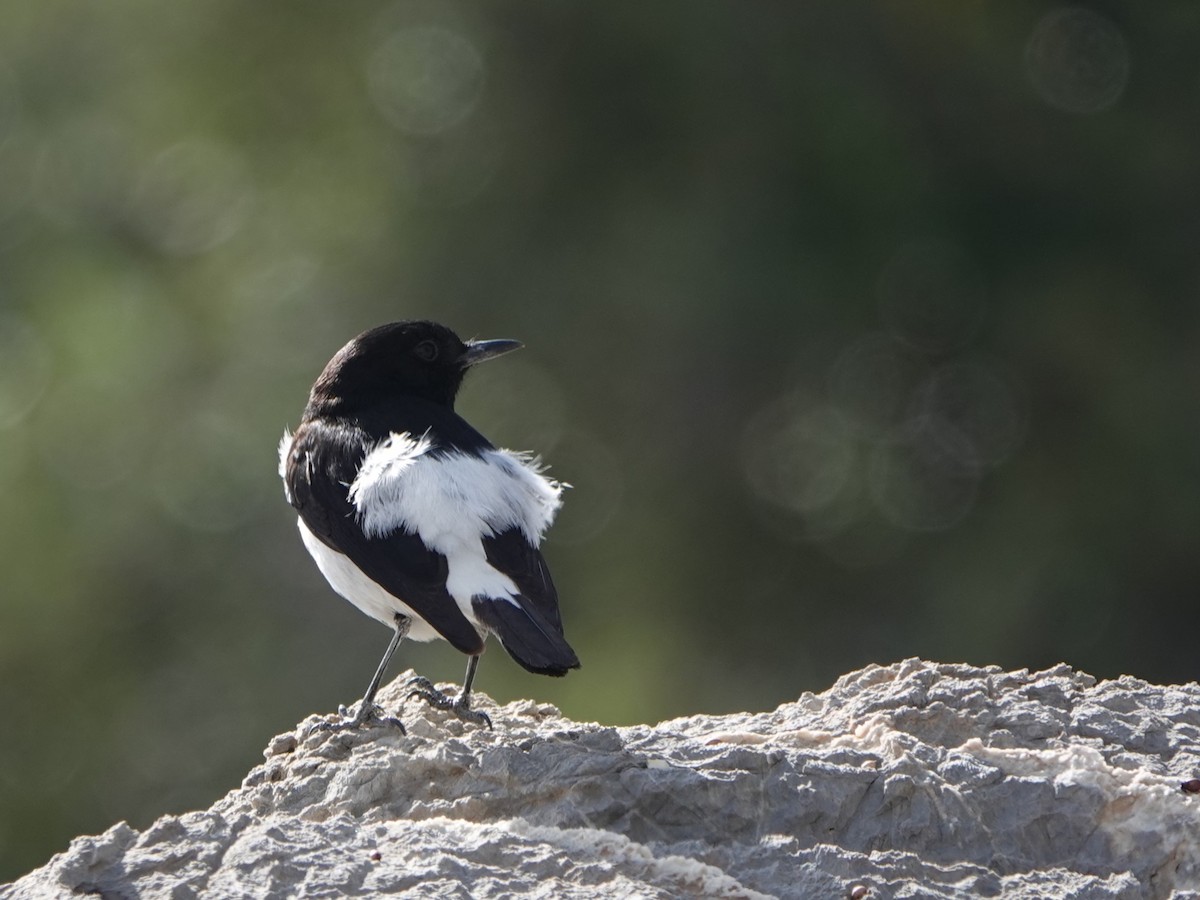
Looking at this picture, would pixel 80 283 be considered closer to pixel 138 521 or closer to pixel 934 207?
pixel 138 521

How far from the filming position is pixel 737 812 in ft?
13.0

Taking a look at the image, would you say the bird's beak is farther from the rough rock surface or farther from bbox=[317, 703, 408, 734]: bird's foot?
the rough rock surface

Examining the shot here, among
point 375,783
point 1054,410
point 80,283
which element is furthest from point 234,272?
point 375,783

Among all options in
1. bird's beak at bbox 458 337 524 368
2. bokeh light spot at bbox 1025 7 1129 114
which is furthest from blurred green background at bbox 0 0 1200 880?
bird's beak at bbox 458 337 524 368

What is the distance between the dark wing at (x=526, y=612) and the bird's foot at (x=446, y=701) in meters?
0.20

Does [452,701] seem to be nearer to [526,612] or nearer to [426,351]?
[526,612]

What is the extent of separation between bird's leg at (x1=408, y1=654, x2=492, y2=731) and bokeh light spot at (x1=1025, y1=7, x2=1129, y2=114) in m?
8.02

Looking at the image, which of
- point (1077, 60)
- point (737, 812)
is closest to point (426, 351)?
point (737, 812)

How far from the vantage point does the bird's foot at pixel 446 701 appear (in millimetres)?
4805

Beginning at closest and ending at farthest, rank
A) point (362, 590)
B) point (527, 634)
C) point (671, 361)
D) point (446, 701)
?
1. point (527, 634)
2. point (446, 701)
3. point (362, 590)
4. point (671, 361)

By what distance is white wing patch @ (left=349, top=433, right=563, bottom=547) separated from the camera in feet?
17.6

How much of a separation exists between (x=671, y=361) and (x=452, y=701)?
7.11 m

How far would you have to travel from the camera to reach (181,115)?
1327 centimetres

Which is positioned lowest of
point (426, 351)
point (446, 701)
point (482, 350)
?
point (446, 701)
